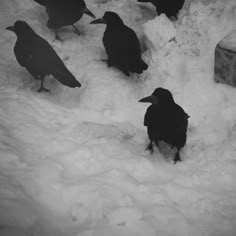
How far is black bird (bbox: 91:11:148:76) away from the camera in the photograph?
462 centimetres

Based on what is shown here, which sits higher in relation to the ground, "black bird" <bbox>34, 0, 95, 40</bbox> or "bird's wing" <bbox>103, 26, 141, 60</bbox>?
"black bird" <bbox>34, 0, 95, 40</bbox>

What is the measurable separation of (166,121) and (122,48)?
160cm

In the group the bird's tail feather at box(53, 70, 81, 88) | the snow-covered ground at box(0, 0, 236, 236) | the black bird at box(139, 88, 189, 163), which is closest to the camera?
the snow-covered ground at box(0, 0, 236, 236)

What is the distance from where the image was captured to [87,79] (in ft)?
15.5

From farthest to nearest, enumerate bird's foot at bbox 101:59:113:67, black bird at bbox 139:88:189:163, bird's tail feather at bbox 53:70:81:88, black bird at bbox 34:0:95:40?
1. black bird at bbox 34:0:95:40
2. bird's foot at bbox 101:59:113:67
3. bird's tail feather at bbox 53:70:81:88
4. black bird at bbox 139:88:189:163

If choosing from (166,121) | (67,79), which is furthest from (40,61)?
(166,121)

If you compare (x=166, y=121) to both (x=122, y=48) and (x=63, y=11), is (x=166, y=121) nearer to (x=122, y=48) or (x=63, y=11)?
(x=122, y=48)

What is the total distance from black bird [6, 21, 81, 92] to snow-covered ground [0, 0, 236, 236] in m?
0.28

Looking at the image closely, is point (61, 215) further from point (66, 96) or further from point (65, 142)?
point (66, 96)

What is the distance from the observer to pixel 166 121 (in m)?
3.61

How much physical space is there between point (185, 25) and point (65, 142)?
9.29ft

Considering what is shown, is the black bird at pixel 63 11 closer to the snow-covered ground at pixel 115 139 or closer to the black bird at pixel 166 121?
the snow-covered ground at pixel 115 139

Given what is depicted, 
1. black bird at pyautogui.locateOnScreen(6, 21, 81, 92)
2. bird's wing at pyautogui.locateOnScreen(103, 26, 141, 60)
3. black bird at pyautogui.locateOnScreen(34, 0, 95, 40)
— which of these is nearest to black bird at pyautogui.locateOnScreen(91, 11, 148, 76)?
bird's wing at pyautogui.locateOnScreen(103, 26, 141, 60)

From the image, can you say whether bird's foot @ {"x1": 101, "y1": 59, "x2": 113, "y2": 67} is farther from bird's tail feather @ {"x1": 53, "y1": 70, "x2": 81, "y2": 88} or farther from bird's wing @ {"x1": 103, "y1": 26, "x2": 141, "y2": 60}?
bird's tail feather @ {"x1": 53, "y1": 70, "x2": 81, "y2": 88}
